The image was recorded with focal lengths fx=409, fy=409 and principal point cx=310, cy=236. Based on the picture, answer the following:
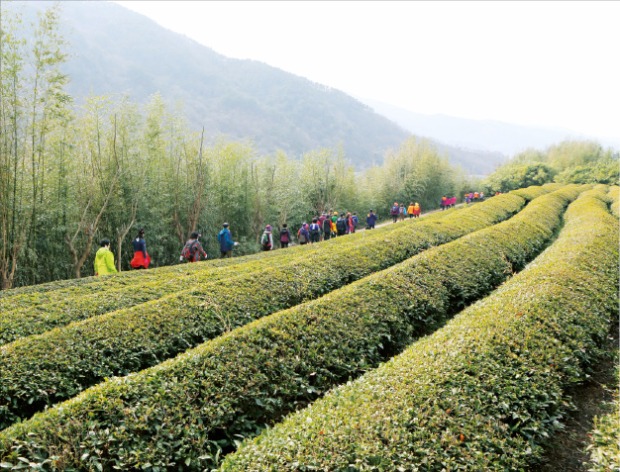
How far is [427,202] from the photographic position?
49.8m

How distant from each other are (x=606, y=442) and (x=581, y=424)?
0.64m

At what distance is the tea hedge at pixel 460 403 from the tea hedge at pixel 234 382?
0.69 metres

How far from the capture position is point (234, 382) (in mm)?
4625

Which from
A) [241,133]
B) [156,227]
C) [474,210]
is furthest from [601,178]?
[241,133]

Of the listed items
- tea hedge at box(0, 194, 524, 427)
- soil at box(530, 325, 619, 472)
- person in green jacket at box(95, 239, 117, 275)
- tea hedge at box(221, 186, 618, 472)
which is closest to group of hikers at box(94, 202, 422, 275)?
person in green jacket at box(95, 239, 117, 275)

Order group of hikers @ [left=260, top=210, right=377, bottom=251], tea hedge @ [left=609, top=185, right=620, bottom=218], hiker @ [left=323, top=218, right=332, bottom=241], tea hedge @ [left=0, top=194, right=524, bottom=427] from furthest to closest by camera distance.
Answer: hiker @ [left=323, top=218, right=332, bottom=241], tea hedge @ [left=609, top=185, right=620, bottom=218], group of hikers @ [left=260, top=210, right=377, bottom=251], tea hedge @ [left=0, top=194, right=524, bottom=427]

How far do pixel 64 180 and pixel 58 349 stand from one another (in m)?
8.85

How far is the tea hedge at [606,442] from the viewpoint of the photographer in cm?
358

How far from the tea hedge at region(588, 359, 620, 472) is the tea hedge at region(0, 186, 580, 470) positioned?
260 centimetres

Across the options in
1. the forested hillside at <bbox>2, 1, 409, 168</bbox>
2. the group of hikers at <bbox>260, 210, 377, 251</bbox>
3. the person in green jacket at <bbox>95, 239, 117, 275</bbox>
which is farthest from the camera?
the forested hillside at <bbox>2, 1, 409, 168</bbox>

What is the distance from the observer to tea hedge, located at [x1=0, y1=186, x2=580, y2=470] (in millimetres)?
3611

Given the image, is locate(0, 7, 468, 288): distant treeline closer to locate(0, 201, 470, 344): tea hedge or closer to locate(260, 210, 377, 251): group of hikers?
locate(0, 201, 470, 344): tea hedge

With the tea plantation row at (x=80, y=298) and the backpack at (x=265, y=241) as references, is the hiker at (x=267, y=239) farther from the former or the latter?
the tea plantation row at (x=80, y=298)

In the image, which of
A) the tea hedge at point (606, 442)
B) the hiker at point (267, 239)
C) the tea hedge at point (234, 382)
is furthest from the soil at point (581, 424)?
the hiker at point (267, 239)
